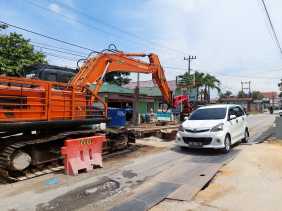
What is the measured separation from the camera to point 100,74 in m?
11.9

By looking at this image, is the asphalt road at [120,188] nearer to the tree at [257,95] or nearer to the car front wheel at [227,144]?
the car front wheel at [227,144]

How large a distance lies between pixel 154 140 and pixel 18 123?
338 inches

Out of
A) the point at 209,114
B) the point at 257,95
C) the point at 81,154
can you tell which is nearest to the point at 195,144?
the point at 209,114

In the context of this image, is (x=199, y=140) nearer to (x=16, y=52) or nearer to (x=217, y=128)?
(x=217, y=128)

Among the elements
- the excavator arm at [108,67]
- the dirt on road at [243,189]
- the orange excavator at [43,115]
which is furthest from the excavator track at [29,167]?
the dirt on road at [243,189]

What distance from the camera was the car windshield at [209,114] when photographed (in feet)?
42.8

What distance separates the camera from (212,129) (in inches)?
472

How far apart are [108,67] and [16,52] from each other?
583 inches

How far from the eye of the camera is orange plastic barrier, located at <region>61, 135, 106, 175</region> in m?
8.78

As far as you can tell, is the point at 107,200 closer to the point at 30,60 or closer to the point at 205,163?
the point at 205,163

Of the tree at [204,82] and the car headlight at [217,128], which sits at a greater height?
the tree at [204,82]

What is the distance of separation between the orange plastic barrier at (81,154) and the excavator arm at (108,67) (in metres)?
1.67

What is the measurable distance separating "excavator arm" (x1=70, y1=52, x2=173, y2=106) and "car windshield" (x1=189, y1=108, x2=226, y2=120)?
3062 millimetres

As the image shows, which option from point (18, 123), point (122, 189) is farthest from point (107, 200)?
point (18, 123)
